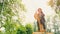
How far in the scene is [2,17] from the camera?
1.74m

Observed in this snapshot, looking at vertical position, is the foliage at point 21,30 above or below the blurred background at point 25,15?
below

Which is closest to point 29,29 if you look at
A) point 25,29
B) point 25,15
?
point 25,29

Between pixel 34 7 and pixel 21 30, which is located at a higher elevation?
pixel 34 7

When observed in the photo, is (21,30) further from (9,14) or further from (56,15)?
(56,15)

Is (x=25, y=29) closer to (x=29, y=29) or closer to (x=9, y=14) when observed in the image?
(x=29, y=29)

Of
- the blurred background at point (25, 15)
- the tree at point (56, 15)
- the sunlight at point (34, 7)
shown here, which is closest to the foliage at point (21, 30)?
the blurred background at point (25, 15)

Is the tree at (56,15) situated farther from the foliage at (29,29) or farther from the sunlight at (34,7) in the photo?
the foliage at (29,29)

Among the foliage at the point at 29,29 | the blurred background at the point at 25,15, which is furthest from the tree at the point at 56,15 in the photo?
the foliage at the point at 29,29

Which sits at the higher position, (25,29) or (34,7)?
(34,7)

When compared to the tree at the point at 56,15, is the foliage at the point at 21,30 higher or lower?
lower

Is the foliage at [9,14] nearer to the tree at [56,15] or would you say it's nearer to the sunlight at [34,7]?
the sunlight at [34,7]

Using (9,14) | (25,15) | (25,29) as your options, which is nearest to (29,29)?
(25,29)

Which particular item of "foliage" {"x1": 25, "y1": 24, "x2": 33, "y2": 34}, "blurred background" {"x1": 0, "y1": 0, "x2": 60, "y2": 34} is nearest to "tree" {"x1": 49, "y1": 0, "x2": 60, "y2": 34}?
"blurred background" {"x1": 0, "y1": 0, "x2": 60, "y2": 34}

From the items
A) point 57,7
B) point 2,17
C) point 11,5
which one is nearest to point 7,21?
point 2,17
